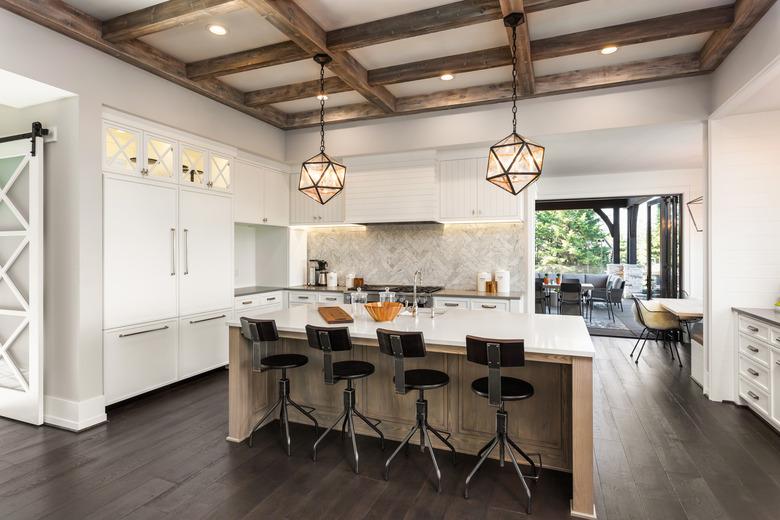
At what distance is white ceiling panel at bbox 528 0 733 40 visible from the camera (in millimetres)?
2934

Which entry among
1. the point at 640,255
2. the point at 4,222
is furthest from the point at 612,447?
the point at 640,255

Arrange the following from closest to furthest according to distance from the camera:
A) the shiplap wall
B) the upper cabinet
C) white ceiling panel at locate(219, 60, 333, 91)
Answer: the shiplap wall → white ceiling panel at locate(219, 60, 333, 91) → the upper cabinet

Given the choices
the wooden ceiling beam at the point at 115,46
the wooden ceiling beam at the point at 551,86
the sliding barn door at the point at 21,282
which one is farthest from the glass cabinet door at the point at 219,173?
the sliding barn door at the point at 21,282

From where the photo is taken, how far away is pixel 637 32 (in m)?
3.16

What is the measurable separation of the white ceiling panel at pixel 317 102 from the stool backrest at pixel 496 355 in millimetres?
3441

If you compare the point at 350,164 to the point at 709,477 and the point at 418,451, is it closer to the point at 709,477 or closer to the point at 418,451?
the point at 418,451

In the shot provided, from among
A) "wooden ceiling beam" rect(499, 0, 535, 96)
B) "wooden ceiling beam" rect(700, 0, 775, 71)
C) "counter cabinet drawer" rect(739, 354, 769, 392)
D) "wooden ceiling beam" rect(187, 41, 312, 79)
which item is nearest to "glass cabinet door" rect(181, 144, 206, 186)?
"wooden ceiling beam" rect(187, 41, 312, 79)

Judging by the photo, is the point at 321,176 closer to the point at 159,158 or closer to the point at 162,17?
the point at 162,17

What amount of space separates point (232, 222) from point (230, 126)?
3.57 feet

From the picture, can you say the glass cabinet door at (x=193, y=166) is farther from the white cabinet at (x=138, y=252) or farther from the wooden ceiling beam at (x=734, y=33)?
the wooden ceiling beam at (x=734, y=33)

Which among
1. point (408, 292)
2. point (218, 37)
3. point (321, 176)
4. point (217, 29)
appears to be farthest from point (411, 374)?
point (218, 37)

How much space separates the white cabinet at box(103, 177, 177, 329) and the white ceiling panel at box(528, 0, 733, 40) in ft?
11.7

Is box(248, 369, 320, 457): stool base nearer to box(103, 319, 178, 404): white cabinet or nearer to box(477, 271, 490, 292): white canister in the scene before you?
box(103, 319, 178, 404): white cabinet

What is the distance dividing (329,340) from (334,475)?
2.70 ft
